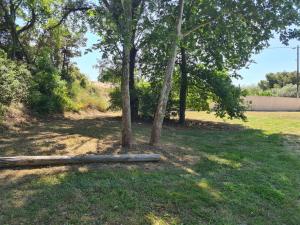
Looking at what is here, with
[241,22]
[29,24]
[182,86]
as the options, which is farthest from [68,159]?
[29,24]

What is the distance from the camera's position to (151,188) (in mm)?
5453

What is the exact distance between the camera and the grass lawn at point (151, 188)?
452cm

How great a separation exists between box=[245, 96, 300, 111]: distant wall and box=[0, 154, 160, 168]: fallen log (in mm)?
25540

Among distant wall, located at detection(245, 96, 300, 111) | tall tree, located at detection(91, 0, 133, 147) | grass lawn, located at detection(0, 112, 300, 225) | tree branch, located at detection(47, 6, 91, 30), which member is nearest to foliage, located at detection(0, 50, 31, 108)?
grass lawn, located at detection(0, 112, 300, 225)

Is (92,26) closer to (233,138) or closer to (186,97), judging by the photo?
(233,138)

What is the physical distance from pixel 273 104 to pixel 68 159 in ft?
92.8

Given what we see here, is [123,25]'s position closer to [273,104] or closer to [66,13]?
[66,13]

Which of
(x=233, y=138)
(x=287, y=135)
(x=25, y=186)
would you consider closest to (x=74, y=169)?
(x=25, y=186)

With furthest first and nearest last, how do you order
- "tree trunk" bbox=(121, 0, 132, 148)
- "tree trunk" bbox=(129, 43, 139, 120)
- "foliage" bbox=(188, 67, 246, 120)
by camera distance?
"tree trunk" bbox=(129, 43, 139, 120) < "foliage" bbox=(188, 67, 246, 120) < "tree trunk" bbox=(121, 0, 132, 148)

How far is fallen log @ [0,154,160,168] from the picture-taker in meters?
5.85

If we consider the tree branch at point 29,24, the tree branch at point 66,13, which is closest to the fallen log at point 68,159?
the tree branch at point 66,13

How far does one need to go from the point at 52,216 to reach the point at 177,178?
2448 millimetres

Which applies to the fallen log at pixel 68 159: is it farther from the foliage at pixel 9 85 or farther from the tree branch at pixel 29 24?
the tree branch at pixel 29 24

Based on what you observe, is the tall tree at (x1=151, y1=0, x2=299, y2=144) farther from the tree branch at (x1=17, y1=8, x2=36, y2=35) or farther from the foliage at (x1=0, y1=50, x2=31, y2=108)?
the tree branch at (x1=17, y1=8, x2=36, y2=35)
